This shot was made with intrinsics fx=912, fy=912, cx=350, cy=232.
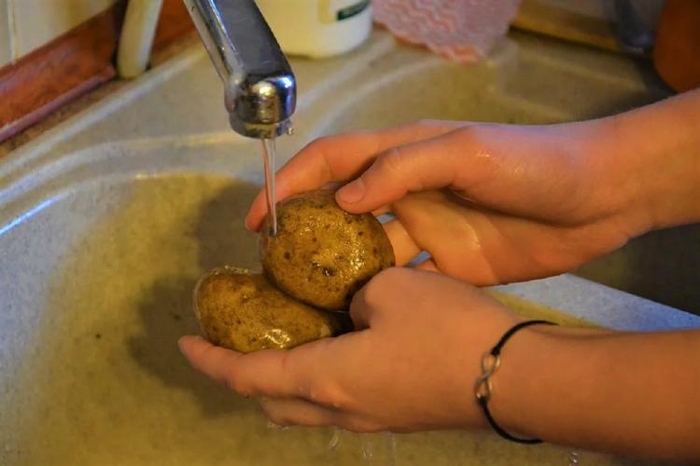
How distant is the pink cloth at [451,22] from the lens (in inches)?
43.6

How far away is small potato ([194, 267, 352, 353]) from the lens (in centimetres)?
67

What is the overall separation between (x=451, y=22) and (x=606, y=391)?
0.68 metres

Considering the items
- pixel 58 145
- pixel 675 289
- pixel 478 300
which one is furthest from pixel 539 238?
pixel 58 145

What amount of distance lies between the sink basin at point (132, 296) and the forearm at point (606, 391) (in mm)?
203

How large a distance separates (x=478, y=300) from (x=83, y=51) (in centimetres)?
52

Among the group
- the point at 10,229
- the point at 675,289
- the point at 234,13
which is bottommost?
the point at 675,289

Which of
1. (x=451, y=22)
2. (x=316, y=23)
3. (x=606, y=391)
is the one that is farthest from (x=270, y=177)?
(x=451, y=22)

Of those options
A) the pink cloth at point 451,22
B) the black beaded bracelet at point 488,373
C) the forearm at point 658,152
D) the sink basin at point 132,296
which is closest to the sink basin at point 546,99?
the pink cloth at point 451,22

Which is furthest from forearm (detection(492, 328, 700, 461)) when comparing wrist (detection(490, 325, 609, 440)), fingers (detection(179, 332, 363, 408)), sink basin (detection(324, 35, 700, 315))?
sink basin (detection(324, 35, 700, 315))

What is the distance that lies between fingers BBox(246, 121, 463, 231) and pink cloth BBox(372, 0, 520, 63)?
14.2 inches

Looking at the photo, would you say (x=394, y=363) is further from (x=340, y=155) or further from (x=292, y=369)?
(x=340, y=155)

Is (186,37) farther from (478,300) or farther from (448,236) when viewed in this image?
(478,300)

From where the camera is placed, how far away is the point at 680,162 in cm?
73

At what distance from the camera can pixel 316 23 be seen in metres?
1.00
